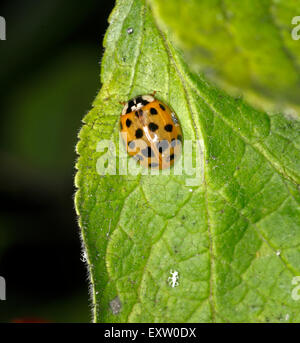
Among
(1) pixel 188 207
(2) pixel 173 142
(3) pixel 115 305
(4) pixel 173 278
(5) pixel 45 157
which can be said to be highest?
(5) pixel 45 157

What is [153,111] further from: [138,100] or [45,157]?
[45,157]

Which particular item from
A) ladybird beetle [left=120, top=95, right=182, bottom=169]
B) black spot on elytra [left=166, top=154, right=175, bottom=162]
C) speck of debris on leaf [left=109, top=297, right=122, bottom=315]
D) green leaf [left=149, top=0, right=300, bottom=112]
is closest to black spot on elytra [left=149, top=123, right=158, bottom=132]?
ladybird beetle [left=120, top=95, right=182, bottom=169]

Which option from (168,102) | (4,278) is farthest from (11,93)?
(168,102)

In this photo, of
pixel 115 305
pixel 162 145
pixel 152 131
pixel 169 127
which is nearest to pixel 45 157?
pixel 152 131

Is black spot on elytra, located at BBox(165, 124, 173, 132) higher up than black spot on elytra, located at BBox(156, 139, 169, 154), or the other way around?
black spot on elytra, located at BBox(165, 124, 173, 132)

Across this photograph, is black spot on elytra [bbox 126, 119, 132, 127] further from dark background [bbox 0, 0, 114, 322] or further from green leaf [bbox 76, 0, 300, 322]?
dark background [bbox 0, 0, 114, 322]

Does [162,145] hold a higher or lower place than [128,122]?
lower

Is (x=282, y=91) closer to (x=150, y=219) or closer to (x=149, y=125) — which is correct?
(x=150, y=219)
